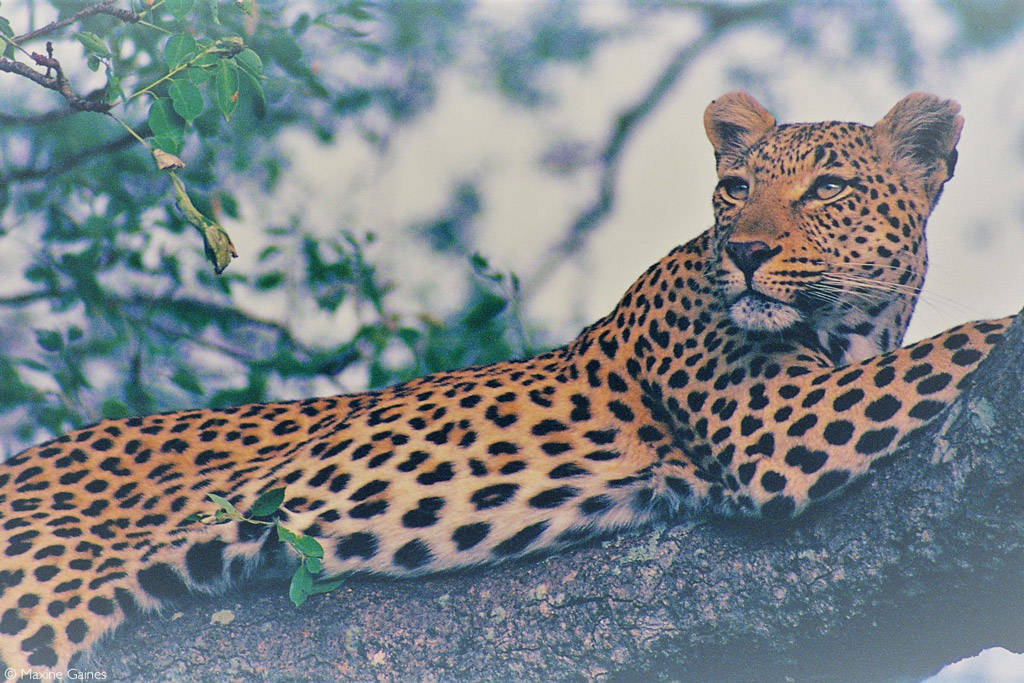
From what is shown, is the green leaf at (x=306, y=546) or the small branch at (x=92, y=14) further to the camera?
the small branch at (x=92, y=14)

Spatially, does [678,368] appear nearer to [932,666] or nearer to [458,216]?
[932,666]

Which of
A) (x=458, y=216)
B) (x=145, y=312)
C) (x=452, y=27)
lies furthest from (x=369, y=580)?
(x=452, y=27)

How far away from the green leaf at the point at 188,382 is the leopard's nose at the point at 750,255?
2.63 meters

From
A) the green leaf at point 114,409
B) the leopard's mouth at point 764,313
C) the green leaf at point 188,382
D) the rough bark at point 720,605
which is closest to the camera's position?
the rough bark at point 720,605

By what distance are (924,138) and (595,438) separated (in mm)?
1423

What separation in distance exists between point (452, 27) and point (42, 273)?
2.23 m

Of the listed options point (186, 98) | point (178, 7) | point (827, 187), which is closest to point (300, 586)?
point (186, 98)

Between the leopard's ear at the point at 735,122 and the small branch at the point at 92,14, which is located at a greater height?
the small branch at the point at 92,14

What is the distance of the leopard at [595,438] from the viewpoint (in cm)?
303

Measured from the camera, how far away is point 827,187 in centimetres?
334

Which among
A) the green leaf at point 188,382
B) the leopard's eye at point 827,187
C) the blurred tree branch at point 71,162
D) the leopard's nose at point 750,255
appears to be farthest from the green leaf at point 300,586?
the blurred tree branch at point 71,162

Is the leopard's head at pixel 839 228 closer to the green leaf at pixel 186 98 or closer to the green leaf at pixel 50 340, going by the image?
the green leaf at pixel 186 98

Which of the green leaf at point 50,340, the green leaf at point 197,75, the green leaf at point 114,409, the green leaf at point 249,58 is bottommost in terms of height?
the green leaf at point 114,409

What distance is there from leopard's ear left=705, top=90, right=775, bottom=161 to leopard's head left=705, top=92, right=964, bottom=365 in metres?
0.15
